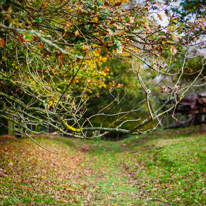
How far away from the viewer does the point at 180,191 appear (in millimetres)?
5910

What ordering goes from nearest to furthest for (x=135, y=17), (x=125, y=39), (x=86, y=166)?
(x=135, y=17)
(x=125, y=39)
(x=86, y=166)

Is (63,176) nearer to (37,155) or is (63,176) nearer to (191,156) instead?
(37,155)

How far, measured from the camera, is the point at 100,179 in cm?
822

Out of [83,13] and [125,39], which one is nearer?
[83,13]

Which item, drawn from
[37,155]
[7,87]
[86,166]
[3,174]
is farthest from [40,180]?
[86,166]

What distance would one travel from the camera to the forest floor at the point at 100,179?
5.47 metres

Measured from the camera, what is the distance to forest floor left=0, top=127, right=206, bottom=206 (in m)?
5.47

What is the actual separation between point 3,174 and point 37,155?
8.74 feet

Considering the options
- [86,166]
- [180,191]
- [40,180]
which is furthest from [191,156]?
[40,180]

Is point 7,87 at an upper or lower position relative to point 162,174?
upper

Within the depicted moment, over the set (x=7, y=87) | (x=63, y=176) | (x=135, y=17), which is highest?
(x=135, y=17)

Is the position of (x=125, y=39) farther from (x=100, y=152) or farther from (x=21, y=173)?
(x=100, y=152)

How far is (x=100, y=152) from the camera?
1406cm

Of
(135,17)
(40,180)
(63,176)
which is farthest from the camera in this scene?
(63,176)
